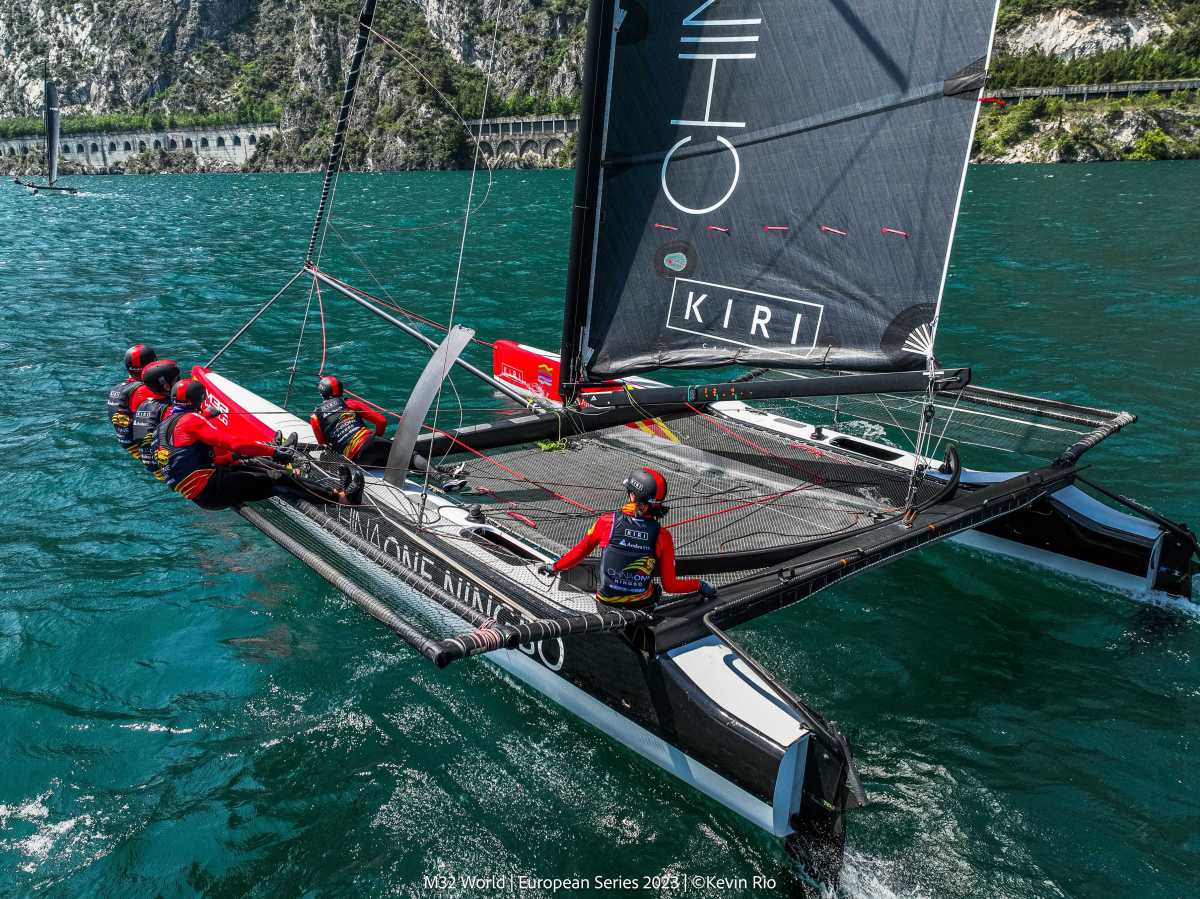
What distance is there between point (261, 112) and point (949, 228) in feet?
442

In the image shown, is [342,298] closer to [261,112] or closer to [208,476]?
[208,476]

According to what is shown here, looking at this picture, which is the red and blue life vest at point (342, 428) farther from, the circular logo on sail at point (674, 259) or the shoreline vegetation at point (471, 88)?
the shoreline vegetation at point (471, 88)

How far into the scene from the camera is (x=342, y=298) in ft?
69.2

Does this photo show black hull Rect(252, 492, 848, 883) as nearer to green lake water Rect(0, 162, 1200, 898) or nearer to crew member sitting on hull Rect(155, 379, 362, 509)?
green lake water Rect(0, 162, 1200, 898)

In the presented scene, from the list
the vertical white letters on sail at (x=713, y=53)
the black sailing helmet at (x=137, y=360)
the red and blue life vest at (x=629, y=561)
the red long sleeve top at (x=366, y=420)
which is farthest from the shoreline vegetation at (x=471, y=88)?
the red and blue life vest at (x=629, y=561)

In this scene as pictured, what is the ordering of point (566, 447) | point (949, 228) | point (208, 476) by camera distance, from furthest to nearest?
point (566, 447) < point (208, 476) < point (949, 228)

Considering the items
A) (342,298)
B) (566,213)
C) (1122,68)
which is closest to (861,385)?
(342,298)

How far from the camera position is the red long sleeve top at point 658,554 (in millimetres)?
5139

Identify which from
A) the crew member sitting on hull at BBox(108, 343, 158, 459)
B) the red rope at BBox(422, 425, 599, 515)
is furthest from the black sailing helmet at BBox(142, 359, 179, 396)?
the red rope at BBox(422, 425, 599, 515)

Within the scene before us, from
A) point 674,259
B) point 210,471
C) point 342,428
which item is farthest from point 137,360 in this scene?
point 674,259

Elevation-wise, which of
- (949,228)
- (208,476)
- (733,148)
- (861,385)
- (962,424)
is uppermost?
(733,148)

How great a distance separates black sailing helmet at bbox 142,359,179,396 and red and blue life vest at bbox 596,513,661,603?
479 cm

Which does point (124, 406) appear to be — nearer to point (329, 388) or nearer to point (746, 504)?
point (329, 388)

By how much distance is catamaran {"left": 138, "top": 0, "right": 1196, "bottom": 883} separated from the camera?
4871 millimetres
